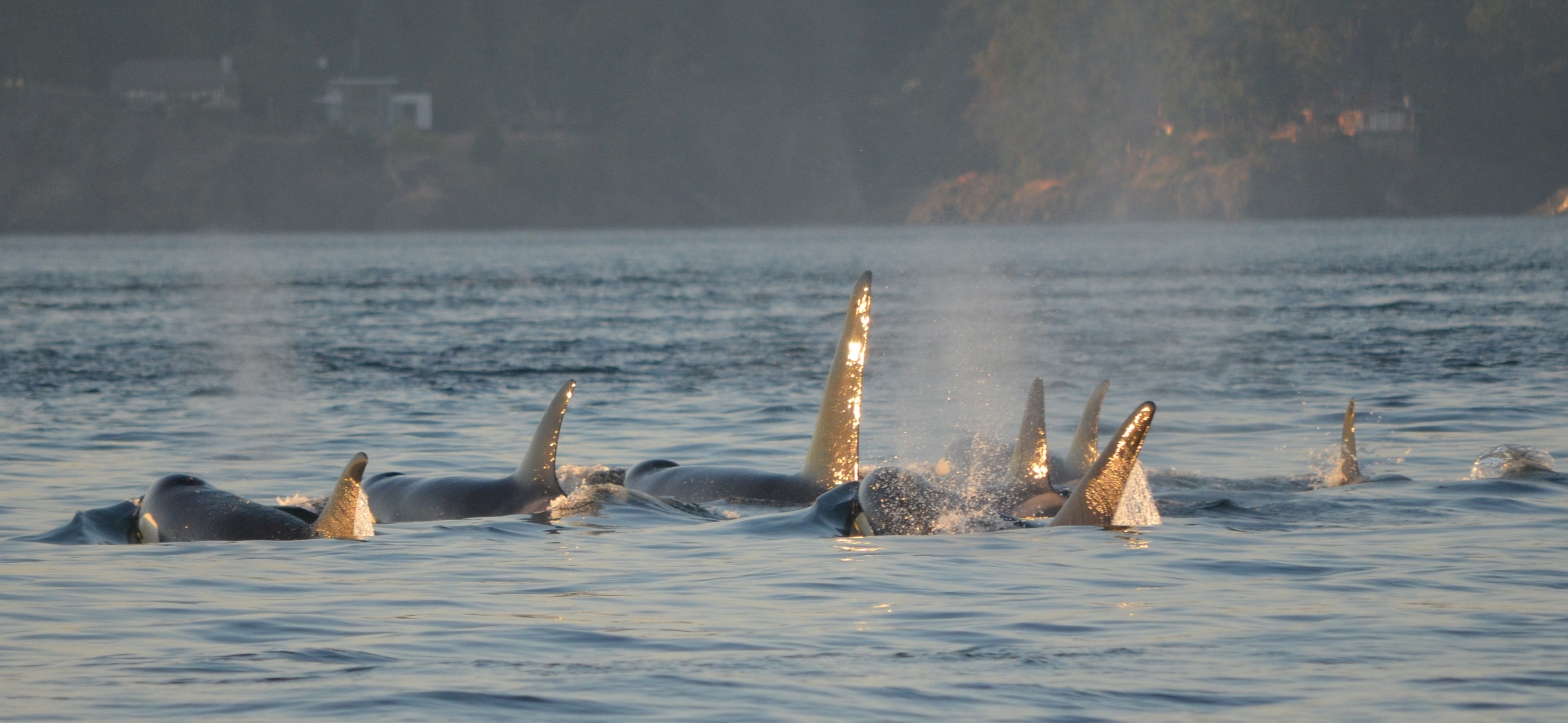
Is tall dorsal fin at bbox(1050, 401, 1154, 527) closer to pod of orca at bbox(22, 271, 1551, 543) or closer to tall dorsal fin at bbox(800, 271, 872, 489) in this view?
pod of orca at bbox(22, 271, 1551, 543)

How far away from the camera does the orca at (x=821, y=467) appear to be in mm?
11602

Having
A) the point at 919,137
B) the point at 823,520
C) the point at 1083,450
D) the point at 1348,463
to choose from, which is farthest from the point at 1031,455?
the point at 919,137

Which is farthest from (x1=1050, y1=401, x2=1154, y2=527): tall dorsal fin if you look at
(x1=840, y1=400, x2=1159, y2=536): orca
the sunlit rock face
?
the sunlit rock face

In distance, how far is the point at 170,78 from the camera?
18300 centimetres

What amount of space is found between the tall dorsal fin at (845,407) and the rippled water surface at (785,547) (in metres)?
0.75

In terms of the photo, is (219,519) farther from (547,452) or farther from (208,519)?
(547,452)

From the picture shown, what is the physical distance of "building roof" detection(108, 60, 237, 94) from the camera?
183 metres

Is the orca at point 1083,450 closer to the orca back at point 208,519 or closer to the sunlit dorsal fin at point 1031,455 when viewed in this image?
the sunlit dorsal fin at point 1031,455

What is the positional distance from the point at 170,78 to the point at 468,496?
18311cm

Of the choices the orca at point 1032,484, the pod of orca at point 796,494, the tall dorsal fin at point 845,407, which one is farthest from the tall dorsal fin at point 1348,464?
the tall dorsal fin at point 845,407

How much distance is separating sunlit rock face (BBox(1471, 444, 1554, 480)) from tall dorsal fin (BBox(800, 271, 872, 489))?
5.60m

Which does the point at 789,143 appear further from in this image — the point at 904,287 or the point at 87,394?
the point at 87,394

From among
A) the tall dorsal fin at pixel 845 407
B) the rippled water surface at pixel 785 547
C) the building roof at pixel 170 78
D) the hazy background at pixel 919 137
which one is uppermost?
the building roof at pixel 170 78

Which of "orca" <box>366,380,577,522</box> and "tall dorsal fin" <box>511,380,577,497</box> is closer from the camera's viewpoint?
"tall dorsal fin" <box>511,380,577,497</box>
